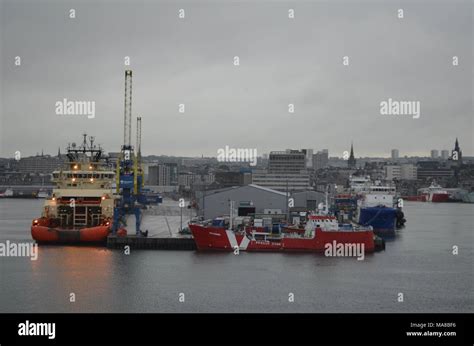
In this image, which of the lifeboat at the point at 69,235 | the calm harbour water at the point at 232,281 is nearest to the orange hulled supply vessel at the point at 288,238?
the calm harbour water at the point at 232,281

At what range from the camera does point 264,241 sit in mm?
21234

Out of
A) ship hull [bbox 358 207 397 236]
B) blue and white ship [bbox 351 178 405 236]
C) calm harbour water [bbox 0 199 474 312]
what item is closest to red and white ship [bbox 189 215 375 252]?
calm harbour water [bbox 0 199 474 312]

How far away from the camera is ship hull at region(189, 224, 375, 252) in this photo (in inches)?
824

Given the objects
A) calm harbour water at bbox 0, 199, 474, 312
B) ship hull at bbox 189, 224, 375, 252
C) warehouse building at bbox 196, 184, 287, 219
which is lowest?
calm harbour water at bbox 0, 199, 474, 312

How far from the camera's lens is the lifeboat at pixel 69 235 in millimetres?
22422

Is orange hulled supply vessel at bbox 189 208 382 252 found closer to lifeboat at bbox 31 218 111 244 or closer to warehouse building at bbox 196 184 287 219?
lifeboat at bbox 31 218 111 244

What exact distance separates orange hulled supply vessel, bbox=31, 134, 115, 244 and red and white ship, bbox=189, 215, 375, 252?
3653 mm

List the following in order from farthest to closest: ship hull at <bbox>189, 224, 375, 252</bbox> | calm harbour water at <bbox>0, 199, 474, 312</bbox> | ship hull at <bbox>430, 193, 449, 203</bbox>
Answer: ship hull at <bbox>430, 193, 449, 203</bbox>
ship hull at <bbox>189, 224, 375, 252</bbox>
calm harbour water at <bbox>0, 199, 474, 312</bbox>

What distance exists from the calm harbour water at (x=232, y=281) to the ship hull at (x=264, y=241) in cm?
55

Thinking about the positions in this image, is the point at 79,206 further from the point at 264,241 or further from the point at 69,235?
the point at 264,241

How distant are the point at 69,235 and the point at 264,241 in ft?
20.5

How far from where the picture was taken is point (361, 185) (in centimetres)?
3875

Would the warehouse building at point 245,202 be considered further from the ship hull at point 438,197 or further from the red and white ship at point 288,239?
the ship hull at point 438,197
